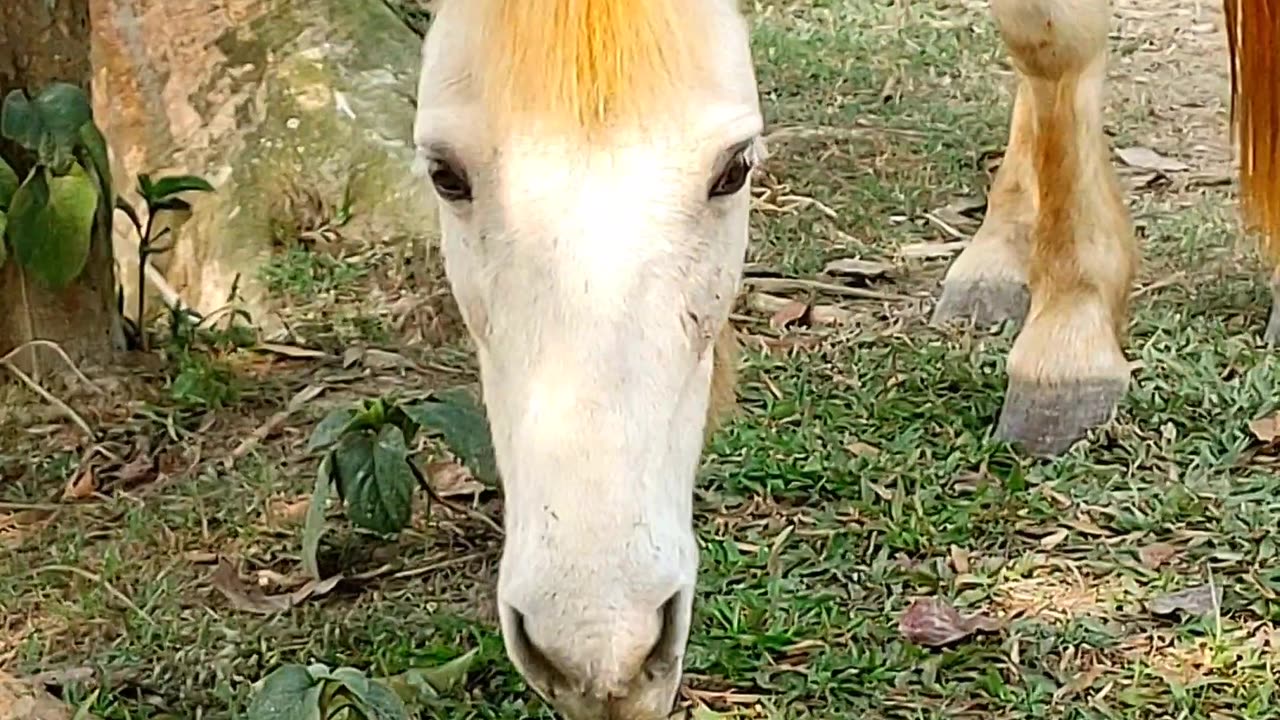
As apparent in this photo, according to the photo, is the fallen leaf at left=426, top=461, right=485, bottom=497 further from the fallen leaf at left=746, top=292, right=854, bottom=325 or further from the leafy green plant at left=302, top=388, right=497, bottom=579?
the fallen leaf at left=746, top=292, right=854, bottom=325

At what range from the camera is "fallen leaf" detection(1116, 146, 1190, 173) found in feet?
13.8

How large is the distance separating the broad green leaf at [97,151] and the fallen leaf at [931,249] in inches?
62.6

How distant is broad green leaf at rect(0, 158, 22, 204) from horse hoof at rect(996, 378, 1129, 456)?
1552 mm

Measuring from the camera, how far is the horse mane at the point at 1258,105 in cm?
300

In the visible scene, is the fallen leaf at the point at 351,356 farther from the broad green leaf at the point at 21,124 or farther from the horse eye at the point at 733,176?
the horse eye at the point at 733,176

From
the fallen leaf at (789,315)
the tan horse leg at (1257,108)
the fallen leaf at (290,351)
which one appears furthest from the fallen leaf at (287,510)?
the tan horse leg at (1257,108)

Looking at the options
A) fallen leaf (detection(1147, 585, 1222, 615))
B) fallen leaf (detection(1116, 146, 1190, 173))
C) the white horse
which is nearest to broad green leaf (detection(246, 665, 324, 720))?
the white horse

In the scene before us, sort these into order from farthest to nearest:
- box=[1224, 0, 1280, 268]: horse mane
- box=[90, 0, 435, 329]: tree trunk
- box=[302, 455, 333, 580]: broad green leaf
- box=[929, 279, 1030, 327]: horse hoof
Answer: box=[90, 0, 435, 329]: tree trunk < box=[929, 279, 1030, 327]: horse hoof < box=[1224, 0, 1280, 268]: horse mane < box=[302, 455, 333, 580]: broad green leaf

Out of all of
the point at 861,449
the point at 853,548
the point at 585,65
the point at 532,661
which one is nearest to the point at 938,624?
the point at 853,548

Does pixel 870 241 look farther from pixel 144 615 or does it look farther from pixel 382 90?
pixel 144 615

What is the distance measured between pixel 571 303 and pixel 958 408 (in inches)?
61.0

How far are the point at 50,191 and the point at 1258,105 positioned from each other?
6.18 ft

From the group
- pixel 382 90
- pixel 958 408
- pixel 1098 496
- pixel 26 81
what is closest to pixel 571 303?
pixel 1098 496

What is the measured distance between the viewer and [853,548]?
2637mm
